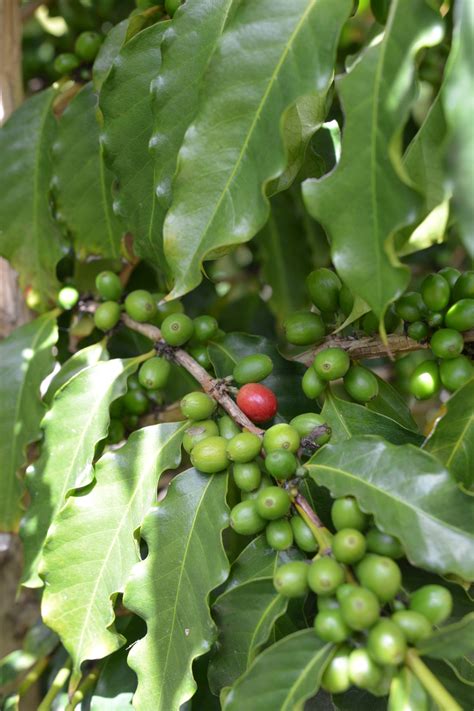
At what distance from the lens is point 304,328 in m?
1.04

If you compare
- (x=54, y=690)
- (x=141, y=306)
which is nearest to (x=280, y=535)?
(x=141, y=306)

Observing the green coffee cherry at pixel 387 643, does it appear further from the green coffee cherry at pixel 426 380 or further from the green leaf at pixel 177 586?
the green coffee cherry at pixel 426 380

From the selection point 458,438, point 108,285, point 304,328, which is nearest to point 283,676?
point 458,438

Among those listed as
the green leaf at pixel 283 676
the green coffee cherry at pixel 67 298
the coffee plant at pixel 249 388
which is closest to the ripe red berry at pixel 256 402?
the coffee plant at pixel 249 388

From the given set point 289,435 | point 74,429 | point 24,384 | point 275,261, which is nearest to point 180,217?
point 289,435

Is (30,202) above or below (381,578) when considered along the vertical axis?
above

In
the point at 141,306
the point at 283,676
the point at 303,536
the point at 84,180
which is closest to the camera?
the point at 283,676

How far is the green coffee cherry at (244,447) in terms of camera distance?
90 centimetres

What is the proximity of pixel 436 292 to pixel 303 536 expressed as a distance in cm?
36

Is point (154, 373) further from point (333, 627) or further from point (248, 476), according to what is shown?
point (333, 627)

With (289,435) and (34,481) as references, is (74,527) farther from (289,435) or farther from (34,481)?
(289,435)

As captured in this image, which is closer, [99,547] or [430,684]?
[430,684]

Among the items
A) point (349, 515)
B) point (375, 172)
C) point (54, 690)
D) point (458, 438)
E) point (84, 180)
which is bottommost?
point (54, 690)

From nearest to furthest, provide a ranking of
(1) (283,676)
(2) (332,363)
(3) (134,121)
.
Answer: (1) (283,676), (2) (332,363), (3) (134,121)
